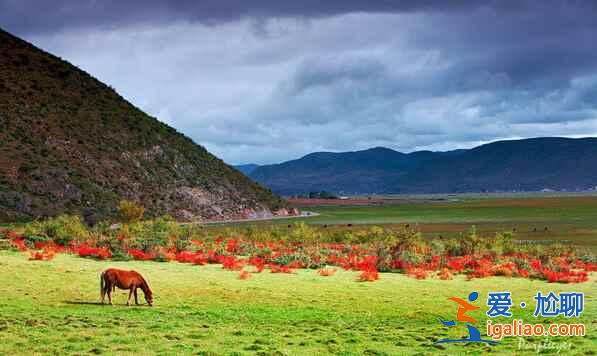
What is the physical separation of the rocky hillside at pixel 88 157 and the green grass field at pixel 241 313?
48152 millimetres

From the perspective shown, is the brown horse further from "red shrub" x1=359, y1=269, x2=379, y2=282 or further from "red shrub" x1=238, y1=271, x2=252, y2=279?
"red shrub" x1=359, y1=269, x2=379, y2=282

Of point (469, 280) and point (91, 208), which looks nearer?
point (469, 280)

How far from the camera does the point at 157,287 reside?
19.4 metres

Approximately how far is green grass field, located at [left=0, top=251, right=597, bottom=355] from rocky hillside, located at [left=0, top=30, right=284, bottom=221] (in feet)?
Result: 158

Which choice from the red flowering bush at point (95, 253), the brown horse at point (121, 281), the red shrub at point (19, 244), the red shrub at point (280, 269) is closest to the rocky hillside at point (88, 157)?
the red shrub at point (19, 244)

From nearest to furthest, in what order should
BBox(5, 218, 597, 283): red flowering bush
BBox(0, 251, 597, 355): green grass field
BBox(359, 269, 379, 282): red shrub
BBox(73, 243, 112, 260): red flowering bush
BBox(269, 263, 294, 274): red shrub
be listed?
BBox(0, 251, 597, 355): green grass field
BBox(359, 269, 379, 282): red shrub
BBox(269, 263, 294, 274): red shrub
BBox(5, 218, 597, 283): red flowering bush
BBox(73, 243, 112, 260): red flowering bush

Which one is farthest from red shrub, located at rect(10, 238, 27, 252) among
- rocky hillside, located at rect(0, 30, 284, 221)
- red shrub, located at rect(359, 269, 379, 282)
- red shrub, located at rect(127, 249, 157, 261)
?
rocky hillside, located at rect(0, 30, 284, 221)

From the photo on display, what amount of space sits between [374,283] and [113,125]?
3027 inches

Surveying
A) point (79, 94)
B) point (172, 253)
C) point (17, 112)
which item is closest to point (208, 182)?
point (79, 94)

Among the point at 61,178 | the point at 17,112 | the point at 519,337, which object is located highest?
the point at 17,112

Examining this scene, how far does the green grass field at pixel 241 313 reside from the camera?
486 inches

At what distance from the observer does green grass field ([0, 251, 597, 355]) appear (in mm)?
12352

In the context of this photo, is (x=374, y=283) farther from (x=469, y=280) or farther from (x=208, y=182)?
(x=208, y=182)

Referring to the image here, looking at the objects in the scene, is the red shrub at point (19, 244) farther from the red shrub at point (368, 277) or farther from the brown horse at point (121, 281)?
the red shrub at point (368, 277)
